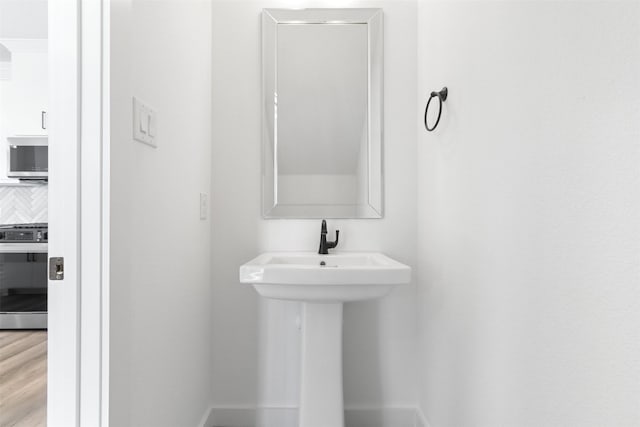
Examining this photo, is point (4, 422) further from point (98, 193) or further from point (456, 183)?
point (456, 183)

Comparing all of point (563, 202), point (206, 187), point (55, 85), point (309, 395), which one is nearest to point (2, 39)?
point (206, 187)

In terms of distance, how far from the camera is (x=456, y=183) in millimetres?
1277

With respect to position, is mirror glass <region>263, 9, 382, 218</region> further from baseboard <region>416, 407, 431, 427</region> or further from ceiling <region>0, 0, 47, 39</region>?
ceiling <region>0, 0, 47, 39</region>

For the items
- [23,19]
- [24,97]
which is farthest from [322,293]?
[24,97]

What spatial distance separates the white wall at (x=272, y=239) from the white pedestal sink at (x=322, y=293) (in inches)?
6.4

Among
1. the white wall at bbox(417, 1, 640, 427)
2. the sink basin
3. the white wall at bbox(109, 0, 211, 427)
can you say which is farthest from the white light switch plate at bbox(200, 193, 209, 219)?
the white wall at bbox(417, 1, 640, 427)

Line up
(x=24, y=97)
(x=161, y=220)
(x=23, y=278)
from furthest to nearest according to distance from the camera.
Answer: (x=24, y=97), (x=23, y=278), (x=161, y=220)

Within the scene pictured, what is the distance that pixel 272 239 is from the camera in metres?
1.74

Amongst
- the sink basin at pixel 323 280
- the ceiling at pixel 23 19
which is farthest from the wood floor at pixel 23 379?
the ceiling at pixel 23 19

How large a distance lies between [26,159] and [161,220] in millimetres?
2750

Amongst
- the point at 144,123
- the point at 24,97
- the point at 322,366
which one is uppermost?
the point at 24,97

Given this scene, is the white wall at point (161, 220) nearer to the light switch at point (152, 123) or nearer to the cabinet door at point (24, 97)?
the light switch at point (152, 123)

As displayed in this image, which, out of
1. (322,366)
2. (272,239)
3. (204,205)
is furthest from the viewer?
(272,239)

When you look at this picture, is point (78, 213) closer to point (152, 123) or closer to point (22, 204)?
point (152, 123)
